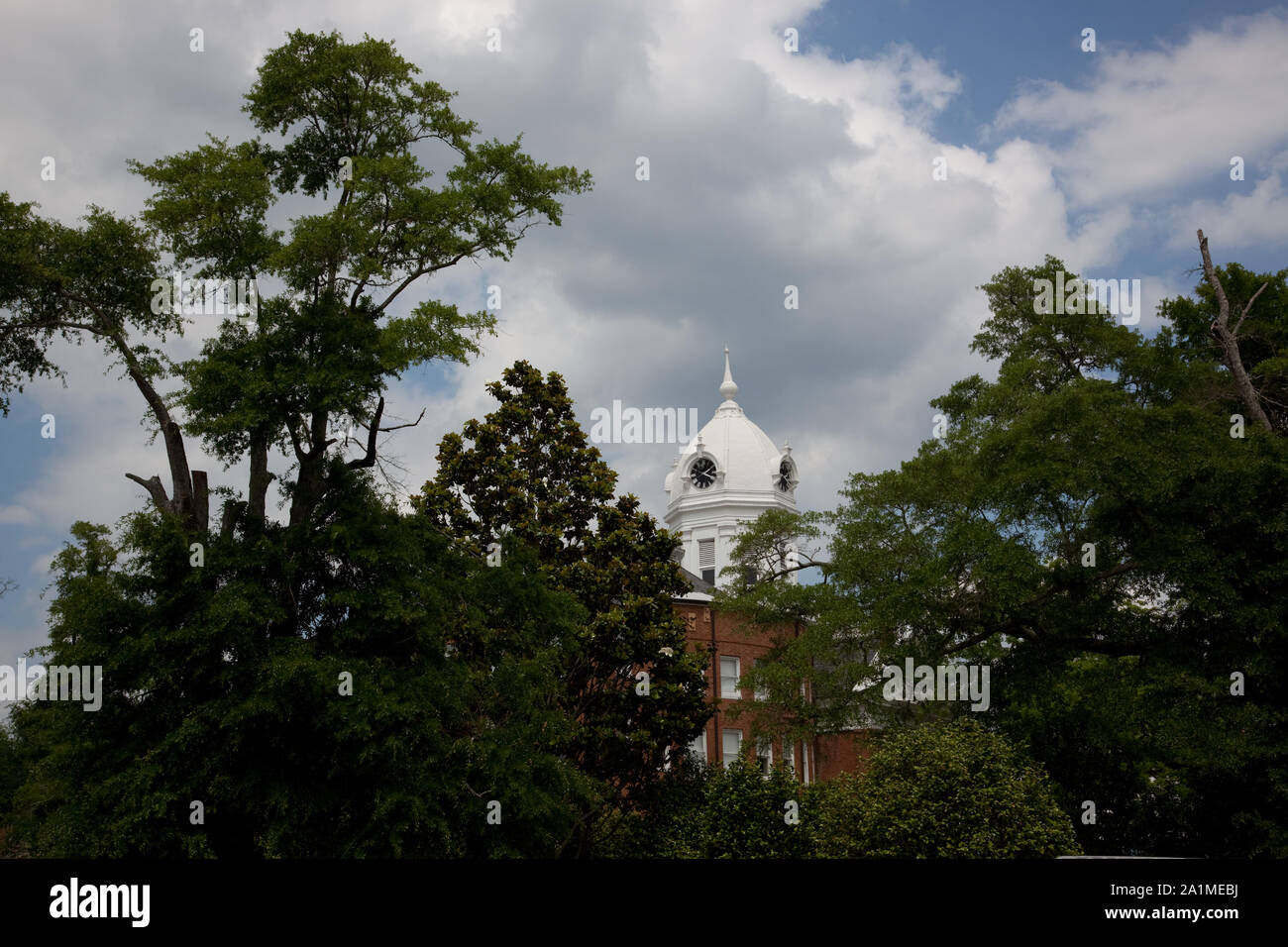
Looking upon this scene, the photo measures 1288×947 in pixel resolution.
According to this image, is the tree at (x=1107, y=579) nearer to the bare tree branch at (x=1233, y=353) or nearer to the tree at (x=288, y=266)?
the bare tree branch at (x=1233, y=353)

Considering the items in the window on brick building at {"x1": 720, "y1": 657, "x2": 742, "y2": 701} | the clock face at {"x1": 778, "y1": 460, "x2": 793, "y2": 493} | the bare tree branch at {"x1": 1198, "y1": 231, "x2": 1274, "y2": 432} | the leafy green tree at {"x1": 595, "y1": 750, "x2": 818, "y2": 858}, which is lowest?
the leafy green tree at {"x1": 595, "y1": 750, "x2": 818, "y2": 858}

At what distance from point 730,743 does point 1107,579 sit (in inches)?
902

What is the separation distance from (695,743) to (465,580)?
972 inches

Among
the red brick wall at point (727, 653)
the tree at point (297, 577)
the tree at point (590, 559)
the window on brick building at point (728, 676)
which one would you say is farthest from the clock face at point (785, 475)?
the tree at point (297, 577)

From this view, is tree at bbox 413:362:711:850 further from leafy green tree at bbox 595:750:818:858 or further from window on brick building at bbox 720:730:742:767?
window on brick building at bbox 720:730:742:767

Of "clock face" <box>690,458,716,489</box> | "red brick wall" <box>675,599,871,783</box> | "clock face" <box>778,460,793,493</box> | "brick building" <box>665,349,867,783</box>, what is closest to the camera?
"red brick wall" <box>675,599,871,783</box>

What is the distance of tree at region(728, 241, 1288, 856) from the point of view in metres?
31.3

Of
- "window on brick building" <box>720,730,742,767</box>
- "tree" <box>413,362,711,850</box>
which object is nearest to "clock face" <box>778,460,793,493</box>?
"window on brick building" <box>720,730,742,767</box>

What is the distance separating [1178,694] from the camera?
31906mm

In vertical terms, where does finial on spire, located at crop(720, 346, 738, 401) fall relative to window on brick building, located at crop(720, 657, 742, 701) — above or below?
above

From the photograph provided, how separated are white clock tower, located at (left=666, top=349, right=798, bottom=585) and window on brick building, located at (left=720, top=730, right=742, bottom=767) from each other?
28004mm

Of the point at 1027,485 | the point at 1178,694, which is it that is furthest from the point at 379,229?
the point at 1178,694

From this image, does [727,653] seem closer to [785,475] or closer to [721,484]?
[721,484]
